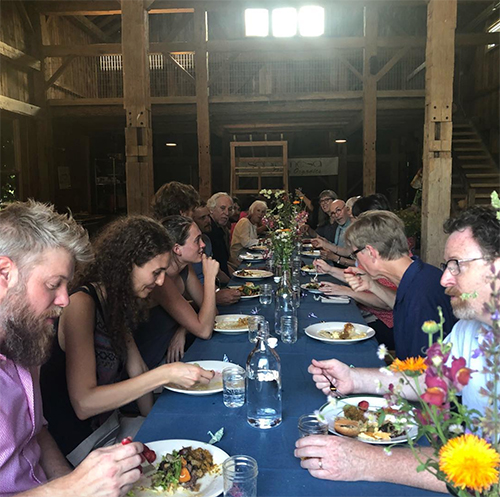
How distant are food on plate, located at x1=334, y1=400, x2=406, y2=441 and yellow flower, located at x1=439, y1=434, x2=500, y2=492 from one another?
0.75 meters

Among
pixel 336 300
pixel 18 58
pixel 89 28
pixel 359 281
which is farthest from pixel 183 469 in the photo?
pixel 89 28

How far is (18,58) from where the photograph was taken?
9656 mm

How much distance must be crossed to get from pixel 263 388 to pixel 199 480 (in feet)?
1.43

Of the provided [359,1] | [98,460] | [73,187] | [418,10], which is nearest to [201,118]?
[359,1]

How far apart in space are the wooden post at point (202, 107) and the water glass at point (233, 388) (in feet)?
21.1

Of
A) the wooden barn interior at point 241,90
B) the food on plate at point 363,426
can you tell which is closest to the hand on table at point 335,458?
the food on plate at point 363,426

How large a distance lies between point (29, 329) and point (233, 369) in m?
0.69

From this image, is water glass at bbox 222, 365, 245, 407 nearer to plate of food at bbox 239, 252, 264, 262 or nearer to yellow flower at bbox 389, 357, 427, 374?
yellow flower at bbox 389, 357, 427, 374

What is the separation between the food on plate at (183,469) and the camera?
1.32 m

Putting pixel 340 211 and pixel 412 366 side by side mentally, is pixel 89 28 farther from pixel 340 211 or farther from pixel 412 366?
pixel 412 366

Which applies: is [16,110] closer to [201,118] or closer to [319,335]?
[201,118]

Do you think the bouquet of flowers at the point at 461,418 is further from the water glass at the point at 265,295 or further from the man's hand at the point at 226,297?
the man's hand at the point at 226,297

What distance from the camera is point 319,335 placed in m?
2.60

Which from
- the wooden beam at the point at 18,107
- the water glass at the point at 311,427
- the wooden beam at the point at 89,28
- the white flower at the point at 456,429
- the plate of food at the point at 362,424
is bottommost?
the plate of food at the point at 362,424
